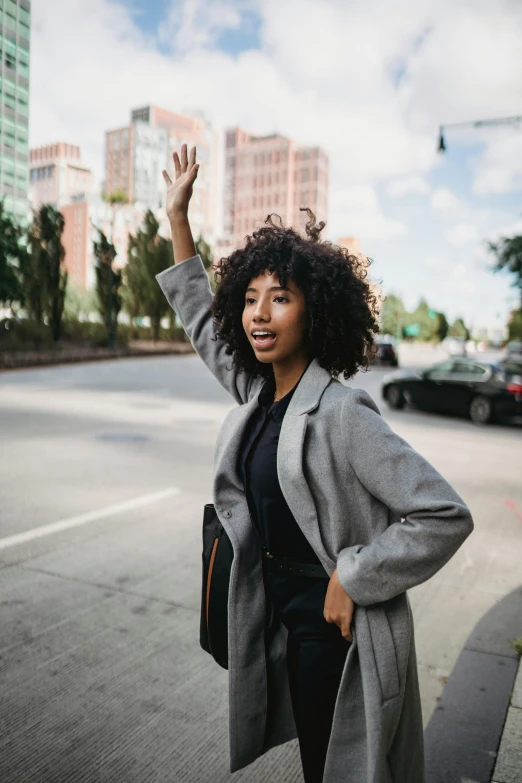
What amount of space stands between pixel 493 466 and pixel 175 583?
616cm

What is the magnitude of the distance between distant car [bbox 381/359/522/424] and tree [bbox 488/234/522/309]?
3.90 meters

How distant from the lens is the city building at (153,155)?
130m

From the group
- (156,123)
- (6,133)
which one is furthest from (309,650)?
(156,123)

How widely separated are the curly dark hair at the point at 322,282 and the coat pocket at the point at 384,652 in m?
0.68

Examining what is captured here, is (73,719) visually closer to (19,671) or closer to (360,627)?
(19,671)

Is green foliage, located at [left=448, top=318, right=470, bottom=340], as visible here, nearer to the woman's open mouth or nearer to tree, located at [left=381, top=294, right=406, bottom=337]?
tree, located at [left=381, top=294, right=406, bottom=337]

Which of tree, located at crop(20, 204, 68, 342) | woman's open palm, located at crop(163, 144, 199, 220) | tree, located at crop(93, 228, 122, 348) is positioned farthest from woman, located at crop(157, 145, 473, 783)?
tree, located at crop(93, 228, 122, 348)

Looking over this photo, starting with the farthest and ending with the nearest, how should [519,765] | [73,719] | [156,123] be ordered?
1. [156,123]
2. [73,719]
3. [519,765]

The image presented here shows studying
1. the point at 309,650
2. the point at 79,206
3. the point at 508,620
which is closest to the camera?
the point at 309,650

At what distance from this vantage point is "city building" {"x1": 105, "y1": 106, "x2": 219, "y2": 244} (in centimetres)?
13025

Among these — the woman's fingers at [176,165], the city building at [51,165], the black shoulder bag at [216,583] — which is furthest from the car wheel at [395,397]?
the black shoulder bag at [216,583]

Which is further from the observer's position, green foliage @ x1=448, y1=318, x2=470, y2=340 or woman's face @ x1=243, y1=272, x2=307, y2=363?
green foliage @ x1=448, y1=318, x2=470, y2=340

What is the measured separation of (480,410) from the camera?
14617 millimetres

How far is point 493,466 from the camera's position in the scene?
959 cm
